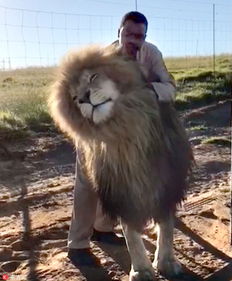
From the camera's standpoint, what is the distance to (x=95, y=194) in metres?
3.76

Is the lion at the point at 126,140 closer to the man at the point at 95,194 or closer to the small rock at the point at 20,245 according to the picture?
the man at the point at 95,194

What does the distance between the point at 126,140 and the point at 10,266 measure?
133cm

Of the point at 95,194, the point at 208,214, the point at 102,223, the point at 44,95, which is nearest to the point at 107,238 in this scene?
the point at 102,223

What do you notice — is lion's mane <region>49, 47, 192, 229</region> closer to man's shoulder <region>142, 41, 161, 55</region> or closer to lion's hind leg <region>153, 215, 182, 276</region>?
lion's hind leg <region>153, 215, 182, 276</region>

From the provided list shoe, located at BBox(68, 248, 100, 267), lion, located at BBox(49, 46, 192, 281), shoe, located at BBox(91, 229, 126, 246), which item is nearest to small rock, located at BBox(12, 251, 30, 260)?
shoe, located at BBox(68, 248, 100, 267)

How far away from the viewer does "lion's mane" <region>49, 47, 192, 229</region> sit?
9.98ft

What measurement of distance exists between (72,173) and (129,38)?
3166 millimetres

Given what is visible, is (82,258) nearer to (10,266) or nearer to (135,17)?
(10,266)

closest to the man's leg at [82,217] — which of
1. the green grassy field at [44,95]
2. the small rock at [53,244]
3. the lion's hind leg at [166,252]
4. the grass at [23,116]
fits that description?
the small rock at [53,244]

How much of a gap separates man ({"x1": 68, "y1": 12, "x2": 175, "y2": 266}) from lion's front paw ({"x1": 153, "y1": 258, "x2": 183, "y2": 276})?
487 mm

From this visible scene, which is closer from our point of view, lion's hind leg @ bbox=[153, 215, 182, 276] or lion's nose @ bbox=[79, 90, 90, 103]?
lion's nose @ bbox=[79, 90, 90, 103]

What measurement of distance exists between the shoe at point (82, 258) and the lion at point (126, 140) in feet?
1.33

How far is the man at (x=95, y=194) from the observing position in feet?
11.0

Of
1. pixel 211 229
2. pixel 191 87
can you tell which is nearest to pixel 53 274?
pixel 211 229
